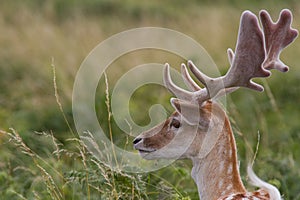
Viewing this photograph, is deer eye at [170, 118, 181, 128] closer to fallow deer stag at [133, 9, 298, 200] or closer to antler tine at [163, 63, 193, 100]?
fallow deer stag at [133, 9, 298, 200]

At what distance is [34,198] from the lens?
15.9ft

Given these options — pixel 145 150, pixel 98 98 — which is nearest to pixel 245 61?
pixel 145 150

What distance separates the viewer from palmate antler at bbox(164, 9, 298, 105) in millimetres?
3826

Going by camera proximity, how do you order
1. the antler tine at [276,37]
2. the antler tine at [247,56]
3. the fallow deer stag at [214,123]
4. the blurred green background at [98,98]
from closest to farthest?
1. the antler tine at [247,56]
2. the fallow deer stag at [214,123]
3. the antler tine at [276,37]
4. the blurred green background at [98,98]

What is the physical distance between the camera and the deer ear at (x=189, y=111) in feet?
13.4

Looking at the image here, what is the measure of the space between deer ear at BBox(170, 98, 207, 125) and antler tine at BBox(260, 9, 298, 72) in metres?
0.47

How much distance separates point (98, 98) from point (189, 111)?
13.5 ft

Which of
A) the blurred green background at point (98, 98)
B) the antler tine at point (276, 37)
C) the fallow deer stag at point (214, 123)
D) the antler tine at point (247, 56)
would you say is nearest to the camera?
the antler tine at point (247, 56)

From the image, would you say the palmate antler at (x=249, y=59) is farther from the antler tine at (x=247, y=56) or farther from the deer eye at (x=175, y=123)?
the deer eye at (x=175, y=123)

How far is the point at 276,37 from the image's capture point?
4.22 meters

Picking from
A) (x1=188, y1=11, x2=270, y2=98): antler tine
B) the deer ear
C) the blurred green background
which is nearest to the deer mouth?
the blurred green background

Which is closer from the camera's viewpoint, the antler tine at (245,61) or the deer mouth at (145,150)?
the antler tine at (245,61)

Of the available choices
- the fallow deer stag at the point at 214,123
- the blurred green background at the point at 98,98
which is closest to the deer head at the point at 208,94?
the fallow deer stag at the point at 214,123

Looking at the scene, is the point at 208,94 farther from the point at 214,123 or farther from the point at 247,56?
the point at 247,56
